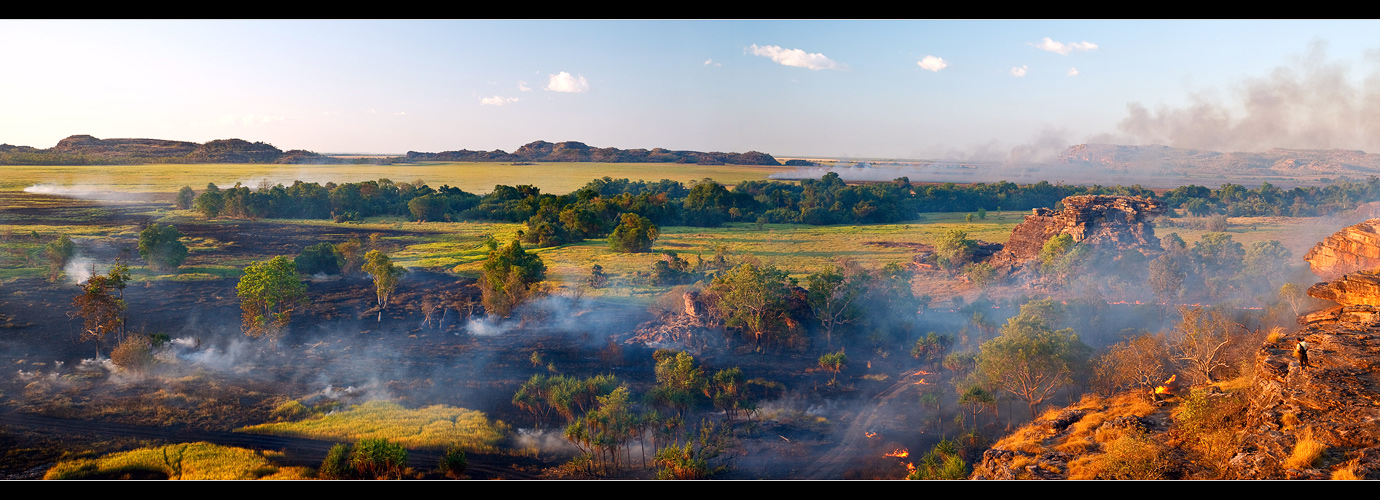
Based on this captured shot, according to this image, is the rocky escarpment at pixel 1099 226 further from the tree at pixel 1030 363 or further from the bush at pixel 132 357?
the bush at pixel 132 357

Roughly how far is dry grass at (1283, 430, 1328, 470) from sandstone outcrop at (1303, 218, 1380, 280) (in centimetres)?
1775

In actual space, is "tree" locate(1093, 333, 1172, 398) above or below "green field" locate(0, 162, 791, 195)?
below

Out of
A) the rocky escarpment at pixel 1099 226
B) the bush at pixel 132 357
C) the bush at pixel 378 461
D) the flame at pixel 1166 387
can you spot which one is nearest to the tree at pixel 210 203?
the bush at pixel 132 357

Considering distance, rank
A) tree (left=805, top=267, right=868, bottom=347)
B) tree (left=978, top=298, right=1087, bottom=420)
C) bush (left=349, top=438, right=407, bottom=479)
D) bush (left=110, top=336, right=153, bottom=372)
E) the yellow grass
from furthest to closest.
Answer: tree (left=805, top=267, right=868, bottom=347) → bush (left=110, top=336, right=153, bottom=372) → tree (left=978, top=298, right=1087, bottom=420) → bush (left=349, top=438, right=407, bottom=479) → the yellow grass

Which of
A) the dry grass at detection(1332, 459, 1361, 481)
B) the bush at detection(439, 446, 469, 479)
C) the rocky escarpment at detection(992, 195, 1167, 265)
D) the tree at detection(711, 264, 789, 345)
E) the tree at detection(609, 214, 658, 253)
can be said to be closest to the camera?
the dry grass at detection(1332, 459, 1361, 481)

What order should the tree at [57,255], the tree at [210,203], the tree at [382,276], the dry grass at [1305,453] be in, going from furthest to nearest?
1. the tree at [210,203]
2. the tree at [57,255]
3. the tree at [382,276]
4. the dry grass at [1305,453]

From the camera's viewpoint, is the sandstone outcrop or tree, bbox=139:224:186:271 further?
tree, bbox=139:224:186:271

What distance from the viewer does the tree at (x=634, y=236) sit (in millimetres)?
37031

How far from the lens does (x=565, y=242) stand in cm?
4391

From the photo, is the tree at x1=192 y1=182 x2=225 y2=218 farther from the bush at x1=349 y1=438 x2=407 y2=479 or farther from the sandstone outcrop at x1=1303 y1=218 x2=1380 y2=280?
the sandstone outcrop at x1=1303 y1=218 x2=1380 y2=280

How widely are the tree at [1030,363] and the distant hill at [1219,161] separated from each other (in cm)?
4102

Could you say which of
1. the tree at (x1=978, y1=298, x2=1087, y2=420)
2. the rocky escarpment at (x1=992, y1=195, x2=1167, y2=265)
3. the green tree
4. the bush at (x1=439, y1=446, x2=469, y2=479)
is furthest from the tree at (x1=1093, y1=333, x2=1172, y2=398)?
the bush at (x1=439, y1=446, x2=469, y2=479)

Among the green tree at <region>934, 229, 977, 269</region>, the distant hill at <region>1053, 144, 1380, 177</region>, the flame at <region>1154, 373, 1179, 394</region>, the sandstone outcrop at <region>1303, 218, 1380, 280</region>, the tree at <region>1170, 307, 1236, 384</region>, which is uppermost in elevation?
the distant hill at <region>1053, 144, 1380, 177</region>

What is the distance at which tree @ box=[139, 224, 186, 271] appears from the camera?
2919 cm
